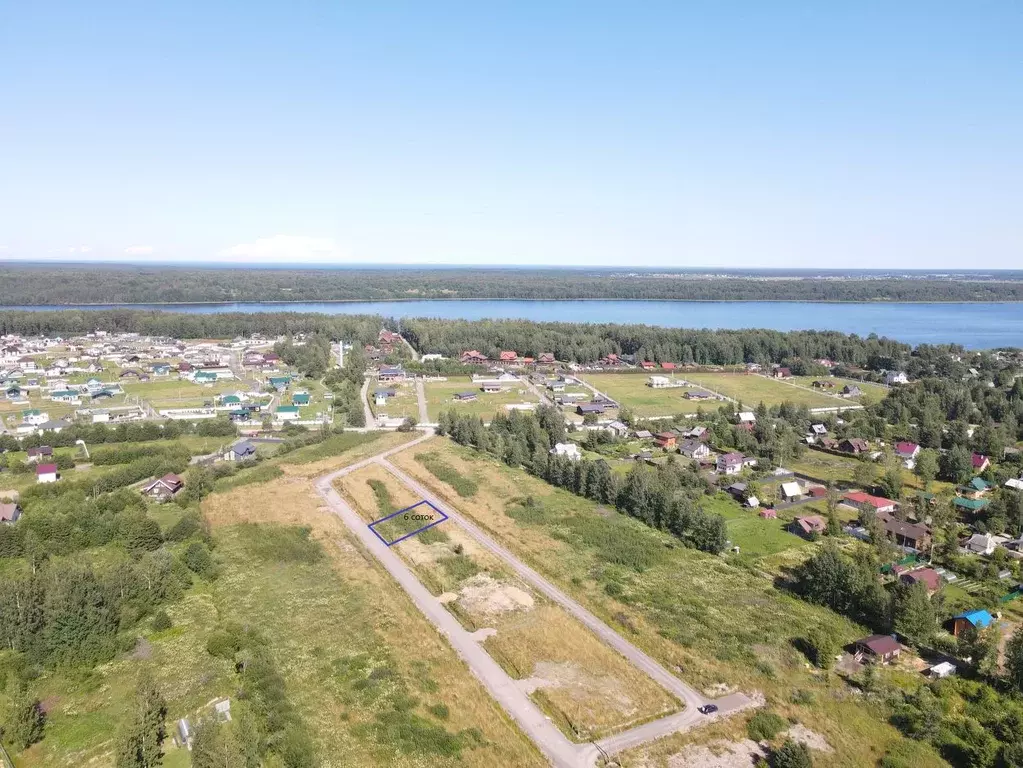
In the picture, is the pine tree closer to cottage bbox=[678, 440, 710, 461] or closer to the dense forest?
cottage bbox=[678, 440, 710, 461]

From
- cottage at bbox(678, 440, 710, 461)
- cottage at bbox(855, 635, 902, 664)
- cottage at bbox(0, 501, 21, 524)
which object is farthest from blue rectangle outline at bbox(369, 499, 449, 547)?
cottage at bbox(855, 635, 902, 664)

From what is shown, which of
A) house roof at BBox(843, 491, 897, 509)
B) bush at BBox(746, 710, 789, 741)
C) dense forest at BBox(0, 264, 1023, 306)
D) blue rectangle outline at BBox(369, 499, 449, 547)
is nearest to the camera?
bush at BBox(746, 710, 789, 741)

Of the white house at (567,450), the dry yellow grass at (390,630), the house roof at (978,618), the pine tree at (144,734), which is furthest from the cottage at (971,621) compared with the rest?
the pine tree at (144,734)

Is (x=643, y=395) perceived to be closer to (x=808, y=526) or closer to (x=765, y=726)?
(x=808, y=526)

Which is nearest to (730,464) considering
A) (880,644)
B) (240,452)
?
(880,644)

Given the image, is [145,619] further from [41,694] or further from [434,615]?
[434,615]

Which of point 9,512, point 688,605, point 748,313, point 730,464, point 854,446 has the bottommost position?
point 688,605
